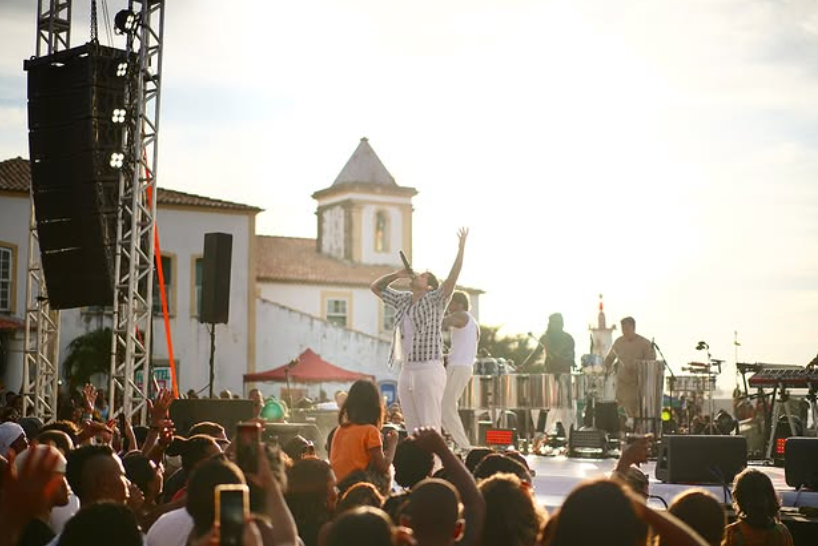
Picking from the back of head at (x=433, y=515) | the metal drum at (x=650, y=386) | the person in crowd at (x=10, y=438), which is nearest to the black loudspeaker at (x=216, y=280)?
the metal drum at (x=650, y=386)

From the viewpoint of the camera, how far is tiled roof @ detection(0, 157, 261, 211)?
43.2 m

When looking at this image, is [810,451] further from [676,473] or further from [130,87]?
[130,87]

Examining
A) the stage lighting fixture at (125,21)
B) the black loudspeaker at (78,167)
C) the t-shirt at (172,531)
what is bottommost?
the t-shirt at (172,531)

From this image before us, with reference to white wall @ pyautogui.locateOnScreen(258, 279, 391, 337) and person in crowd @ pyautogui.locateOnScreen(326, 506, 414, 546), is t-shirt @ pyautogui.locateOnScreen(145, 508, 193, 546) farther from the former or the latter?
white wall @ pyautogui.locateOnScreen(258, 279, 391, 337)

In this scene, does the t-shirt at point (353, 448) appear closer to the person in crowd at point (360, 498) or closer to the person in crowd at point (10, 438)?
the person in crowd at point (360, 498)

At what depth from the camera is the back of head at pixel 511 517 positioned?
4.48 meters

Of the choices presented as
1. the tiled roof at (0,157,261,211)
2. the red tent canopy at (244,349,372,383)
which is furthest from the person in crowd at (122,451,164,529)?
the tiled roof at (0,157,261,211)

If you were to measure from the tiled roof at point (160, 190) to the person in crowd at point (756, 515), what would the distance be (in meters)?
39.3

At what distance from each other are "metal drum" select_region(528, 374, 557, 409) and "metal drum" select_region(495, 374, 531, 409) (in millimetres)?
75

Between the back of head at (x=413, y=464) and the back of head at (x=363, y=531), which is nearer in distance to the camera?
the back of head at (x=363, y=531)

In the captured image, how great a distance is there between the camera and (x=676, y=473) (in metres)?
11.0

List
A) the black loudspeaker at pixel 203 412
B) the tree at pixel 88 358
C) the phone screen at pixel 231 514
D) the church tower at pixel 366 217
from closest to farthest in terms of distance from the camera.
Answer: the phone screen at pixel 231 514 → the black loudspeaker at pixel 203 412 → the tree at pixel 88 358 → the church tower at pixel 366 217

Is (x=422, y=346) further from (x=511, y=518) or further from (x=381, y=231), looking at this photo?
(x=381, y=231)

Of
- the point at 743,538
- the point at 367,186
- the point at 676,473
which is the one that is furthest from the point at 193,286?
the point at 743,538
